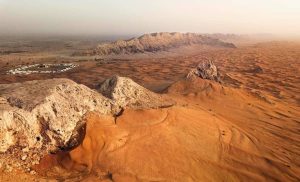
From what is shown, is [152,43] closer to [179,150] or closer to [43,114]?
[179,150]

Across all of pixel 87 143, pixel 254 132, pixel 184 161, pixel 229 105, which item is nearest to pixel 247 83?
pixel 229 105

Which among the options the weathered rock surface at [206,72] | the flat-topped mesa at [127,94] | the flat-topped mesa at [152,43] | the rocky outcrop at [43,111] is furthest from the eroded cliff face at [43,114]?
the flat-topped mesa at [152,43]

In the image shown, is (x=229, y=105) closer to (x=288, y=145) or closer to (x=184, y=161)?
(x=288, y=145)

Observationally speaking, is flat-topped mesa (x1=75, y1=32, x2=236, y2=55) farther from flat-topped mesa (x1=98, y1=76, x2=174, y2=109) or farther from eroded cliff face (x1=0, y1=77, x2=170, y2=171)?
eroded cliff face (x1=0, y1=77, x2=170, y2=171)

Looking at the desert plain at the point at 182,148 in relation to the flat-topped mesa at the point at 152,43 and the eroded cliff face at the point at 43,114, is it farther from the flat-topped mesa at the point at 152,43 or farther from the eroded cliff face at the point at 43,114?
the flat-topped mesa at the point at 152,43

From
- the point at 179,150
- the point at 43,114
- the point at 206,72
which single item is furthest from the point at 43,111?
the point at 206,72

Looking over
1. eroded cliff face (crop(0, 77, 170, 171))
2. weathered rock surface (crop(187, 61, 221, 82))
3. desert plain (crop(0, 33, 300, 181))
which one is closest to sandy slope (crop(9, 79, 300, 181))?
desert plain (crop(0, 33, 300, 181))
